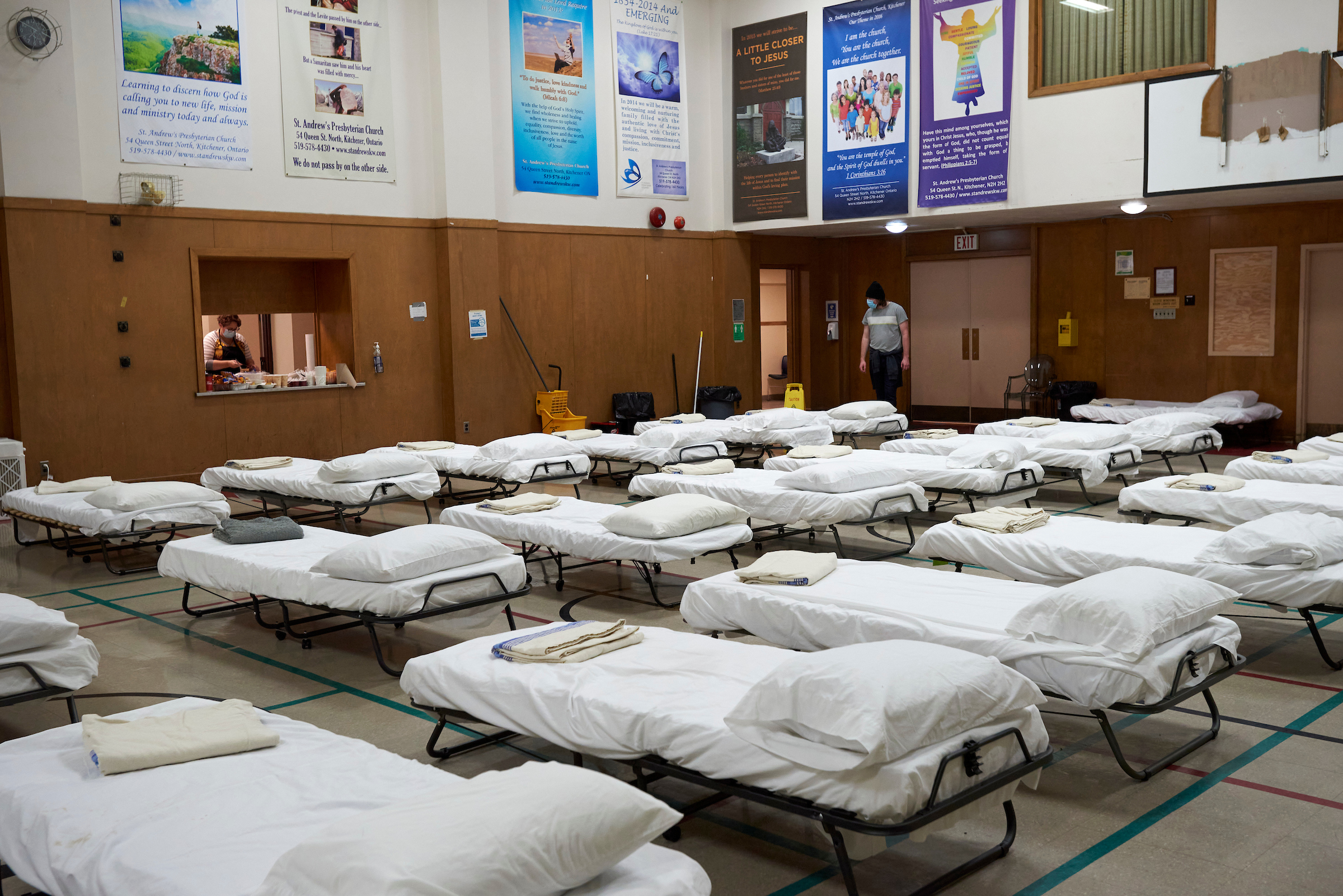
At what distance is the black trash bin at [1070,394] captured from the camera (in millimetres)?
13234

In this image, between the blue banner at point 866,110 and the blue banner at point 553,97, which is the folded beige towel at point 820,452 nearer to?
the blue banner at point 866,110

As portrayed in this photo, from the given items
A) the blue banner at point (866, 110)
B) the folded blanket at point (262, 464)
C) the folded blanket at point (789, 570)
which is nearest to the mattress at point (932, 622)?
the folded blanket at point (789, 570)

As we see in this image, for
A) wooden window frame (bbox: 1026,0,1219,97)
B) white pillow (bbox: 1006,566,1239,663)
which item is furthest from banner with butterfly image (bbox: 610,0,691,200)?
white pillow (bbox: 1006,566,1239,663)

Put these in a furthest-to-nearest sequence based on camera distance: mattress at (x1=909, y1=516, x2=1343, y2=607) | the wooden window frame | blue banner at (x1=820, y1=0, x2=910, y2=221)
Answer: blue banner at (x1=820, y1=0, x2=910, y2=221), the wooden window frame, mattress at (x1=909, y1=516, x2=1343, y2=607)

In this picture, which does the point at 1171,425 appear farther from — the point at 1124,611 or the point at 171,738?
the point at 171,738

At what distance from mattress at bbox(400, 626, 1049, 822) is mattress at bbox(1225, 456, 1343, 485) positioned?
499cm

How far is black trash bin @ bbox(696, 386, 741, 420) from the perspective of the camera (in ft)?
45.6

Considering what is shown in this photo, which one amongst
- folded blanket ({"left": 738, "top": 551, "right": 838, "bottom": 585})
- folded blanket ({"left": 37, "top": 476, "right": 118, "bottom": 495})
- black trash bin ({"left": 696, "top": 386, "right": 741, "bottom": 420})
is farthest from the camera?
black trash bin ({"left": 696, "top": 386, "right": 741, "bottom": 420})

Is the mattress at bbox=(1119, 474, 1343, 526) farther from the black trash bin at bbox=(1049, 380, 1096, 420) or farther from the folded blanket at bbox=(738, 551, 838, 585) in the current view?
the black trash bin at bbox=(1049, 380, 1096, 420)

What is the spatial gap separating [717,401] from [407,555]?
9297 mm

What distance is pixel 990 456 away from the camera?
782cm

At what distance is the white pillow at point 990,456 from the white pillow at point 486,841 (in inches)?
232

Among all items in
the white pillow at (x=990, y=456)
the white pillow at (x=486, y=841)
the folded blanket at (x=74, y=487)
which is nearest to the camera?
the white pillow at (x=486, y=841)

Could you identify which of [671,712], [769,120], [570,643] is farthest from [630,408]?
[671,712]
